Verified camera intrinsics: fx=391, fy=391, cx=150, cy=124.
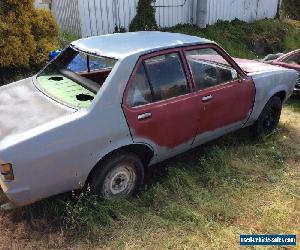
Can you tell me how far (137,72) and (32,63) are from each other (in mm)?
3832

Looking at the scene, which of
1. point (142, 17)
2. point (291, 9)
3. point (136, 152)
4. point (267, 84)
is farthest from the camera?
point (291, 9)

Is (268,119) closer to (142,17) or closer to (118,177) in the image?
(118,177)

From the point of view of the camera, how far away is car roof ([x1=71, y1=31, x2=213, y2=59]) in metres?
4.07

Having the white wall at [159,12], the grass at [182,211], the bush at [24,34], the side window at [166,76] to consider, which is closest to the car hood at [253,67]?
the grass at [182,211]

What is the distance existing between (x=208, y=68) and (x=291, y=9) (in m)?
13.3

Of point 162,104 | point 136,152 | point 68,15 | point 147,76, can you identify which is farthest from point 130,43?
point 68,15

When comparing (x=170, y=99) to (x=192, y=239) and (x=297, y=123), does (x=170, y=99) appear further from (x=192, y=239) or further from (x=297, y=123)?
(x=297, y=123)

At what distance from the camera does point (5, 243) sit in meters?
3.62

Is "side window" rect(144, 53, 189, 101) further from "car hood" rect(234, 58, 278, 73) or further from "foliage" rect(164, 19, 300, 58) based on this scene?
"foliage" rect(164, 19, 300, 58)

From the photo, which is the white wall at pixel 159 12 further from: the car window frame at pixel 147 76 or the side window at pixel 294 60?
the car window frame at pixel 147 76

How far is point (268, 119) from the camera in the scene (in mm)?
5793

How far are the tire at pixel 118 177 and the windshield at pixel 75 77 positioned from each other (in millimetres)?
630

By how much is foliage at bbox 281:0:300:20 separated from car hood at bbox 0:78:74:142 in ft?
46.4

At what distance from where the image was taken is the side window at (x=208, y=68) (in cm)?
449
